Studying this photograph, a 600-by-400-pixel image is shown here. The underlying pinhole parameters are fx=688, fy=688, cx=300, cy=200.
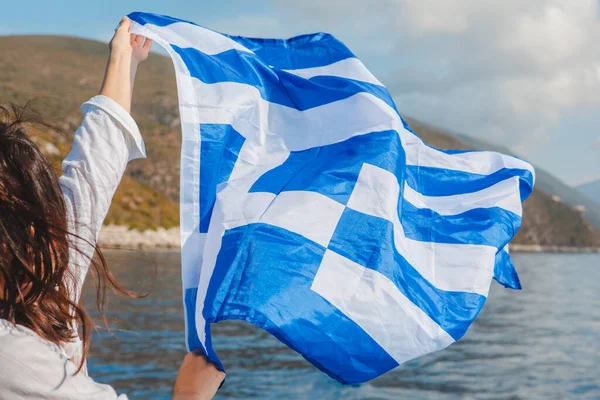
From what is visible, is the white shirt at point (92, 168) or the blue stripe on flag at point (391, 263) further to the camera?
the blue stripe on flag at point (391, 263)

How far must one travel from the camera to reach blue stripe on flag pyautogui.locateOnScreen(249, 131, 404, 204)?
4215 mm

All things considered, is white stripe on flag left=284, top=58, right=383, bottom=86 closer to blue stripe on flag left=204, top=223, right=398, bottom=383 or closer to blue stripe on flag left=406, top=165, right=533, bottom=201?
blue stripe on flag left=406, top=165, right=533, bottom=201

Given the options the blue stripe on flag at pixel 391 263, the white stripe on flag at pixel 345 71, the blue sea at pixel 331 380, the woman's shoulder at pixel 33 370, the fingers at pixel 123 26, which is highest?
the white stripe on flag at pixel 345 71

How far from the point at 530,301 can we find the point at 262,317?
1712 inches

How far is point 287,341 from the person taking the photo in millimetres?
Result: 3430

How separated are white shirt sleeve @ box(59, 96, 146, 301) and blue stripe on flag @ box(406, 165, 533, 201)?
3.01m

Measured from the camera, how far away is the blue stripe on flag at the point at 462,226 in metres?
4.64

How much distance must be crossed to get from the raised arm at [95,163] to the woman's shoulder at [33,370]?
0.58 metres

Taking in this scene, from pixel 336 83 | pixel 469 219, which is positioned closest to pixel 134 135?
pixel 336 83

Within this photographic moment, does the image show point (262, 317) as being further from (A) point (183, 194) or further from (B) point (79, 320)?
(B) point (79, 320)

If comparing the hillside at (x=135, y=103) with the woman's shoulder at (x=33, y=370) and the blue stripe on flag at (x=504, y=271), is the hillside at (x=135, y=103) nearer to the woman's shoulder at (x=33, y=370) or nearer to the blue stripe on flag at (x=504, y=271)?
the blue stripe on flag at (x=504, y=271)

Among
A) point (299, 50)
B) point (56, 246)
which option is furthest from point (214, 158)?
point (56, 246)

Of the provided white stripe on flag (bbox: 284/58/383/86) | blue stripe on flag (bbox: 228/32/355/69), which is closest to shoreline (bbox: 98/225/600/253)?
blue stripe on flag (bbox: 228/32/355/69)

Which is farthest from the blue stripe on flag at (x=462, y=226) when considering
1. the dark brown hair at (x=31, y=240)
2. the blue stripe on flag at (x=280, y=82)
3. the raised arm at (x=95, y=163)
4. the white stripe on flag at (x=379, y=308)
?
the dark brown hair at (x=31, y=240)
